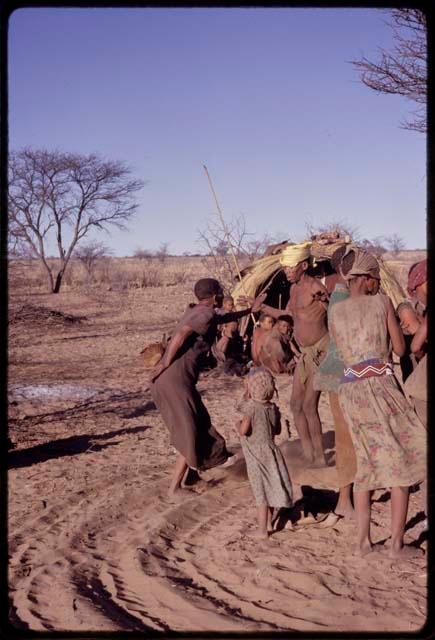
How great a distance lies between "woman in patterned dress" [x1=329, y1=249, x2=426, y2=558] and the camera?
4074 millimetres

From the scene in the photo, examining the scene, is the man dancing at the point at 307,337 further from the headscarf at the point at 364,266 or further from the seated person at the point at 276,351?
the seated person at the point at 276,351

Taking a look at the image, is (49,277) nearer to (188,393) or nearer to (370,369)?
(188,393)

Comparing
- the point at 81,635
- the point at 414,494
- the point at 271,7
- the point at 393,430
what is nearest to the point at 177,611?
the point at 81,635

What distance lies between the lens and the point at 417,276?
13.8ft

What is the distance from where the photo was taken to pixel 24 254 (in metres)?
8.84

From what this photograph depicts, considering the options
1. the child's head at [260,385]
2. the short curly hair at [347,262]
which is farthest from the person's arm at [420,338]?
the child's head at [260,385]

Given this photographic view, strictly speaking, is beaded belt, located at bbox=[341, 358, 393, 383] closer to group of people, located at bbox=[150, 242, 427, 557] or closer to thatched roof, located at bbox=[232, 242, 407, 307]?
group of people, located at bbox=[150, 242, 427, 557]

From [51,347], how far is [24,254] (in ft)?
22.1

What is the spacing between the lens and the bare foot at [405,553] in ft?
13.5

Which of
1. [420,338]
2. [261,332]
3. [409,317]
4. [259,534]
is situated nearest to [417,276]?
[409,317]

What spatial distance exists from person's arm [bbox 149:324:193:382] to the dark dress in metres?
0.05

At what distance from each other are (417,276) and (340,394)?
0.82 meters

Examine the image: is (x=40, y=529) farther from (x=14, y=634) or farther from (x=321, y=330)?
(x=321, y=330)

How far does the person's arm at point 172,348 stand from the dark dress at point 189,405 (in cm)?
5
